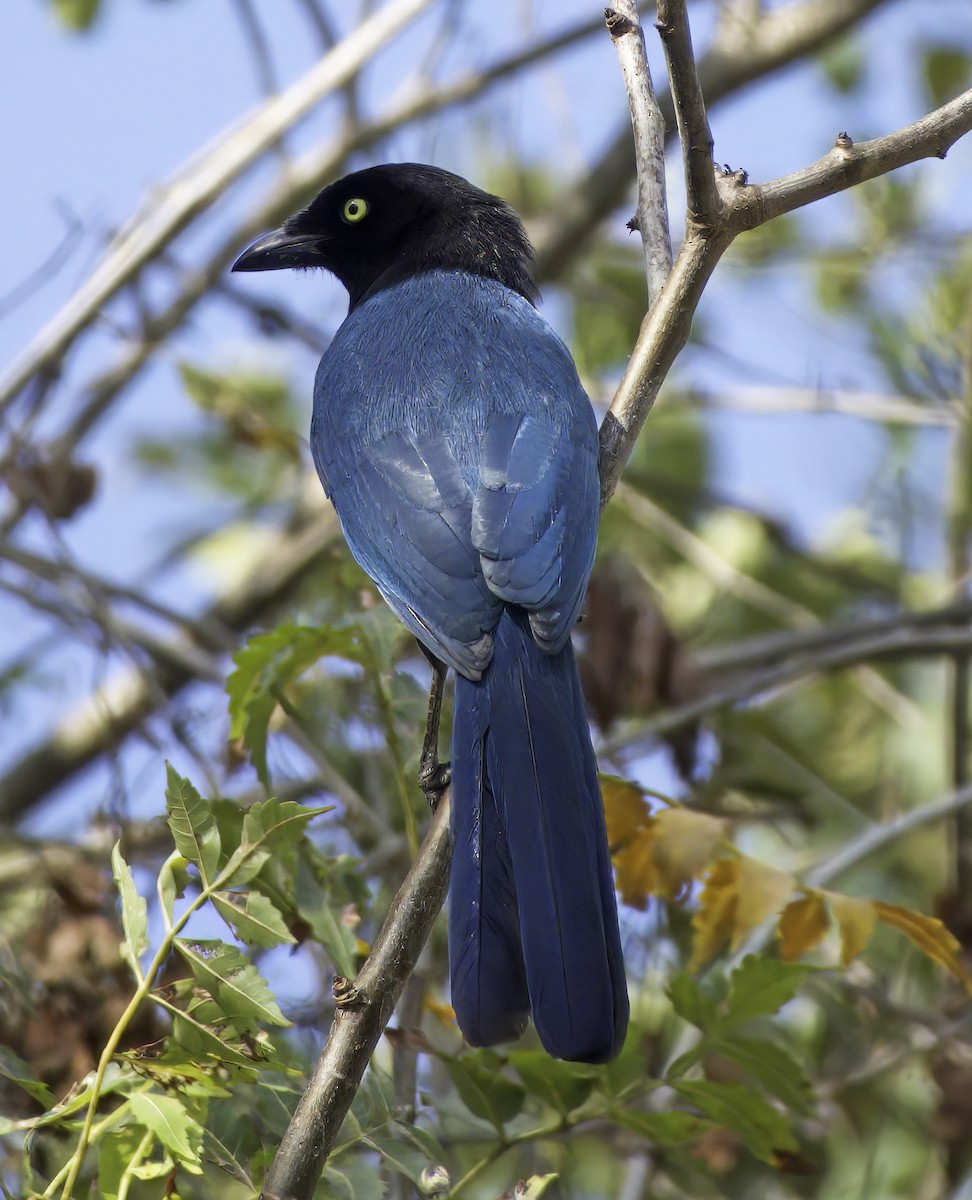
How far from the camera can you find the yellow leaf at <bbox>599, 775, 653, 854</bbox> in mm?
3004

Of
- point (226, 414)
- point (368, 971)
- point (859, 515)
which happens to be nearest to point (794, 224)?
point (859, 515)

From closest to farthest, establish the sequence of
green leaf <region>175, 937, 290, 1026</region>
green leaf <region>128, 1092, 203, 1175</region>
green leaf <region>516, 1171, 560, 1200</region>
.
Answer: green leaf <region>128, 1092, 203, 1175</region>
green leaf <region>175, 937, 290, 1026</region>
green leaf <region>516, 1171, 560, 1200</region>

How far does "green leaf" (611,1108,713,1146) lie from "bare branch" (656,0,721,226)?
1658 mm

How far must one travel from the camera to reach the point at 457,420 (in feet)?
→ 11.2

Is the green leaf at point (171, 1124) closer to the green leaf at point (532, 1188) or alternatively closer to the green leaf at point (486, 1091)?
the green leaf at point (532, 1188)

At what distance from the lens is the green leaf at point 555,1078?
2.62 meters

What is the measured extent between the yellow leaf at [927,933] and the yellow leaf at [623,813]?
47cm

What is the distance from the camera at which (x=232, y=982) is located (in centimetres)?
216

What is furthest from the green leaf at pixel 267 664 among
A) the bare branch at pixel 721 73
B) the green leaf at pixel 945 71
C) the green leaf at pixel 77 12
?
the green leaf at pixel 945 71

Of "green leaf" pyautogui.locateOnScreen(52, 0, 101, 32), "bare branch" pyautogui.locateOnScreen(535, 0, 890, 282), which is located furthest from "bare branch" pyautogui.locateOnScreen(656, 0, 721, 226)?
"green leaf" pyautogui.locateOnScreen(52, 0, 101, 32)

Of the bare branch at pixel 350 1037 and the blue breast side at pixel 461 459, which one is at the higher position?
the blue breast side at pixel 461 459

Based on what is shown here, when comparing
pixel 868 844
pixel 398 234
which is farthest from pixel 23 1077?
pixel 398 234

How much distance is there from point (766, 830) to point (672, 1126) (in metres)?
2.85

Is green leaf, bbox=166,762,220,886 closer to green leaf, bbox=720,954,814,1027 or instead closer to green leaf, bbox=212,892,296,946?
green leaf, bbox=212,892,296,946
